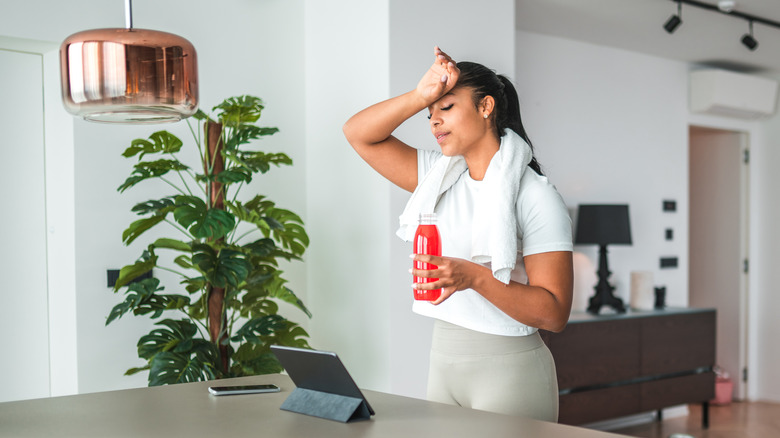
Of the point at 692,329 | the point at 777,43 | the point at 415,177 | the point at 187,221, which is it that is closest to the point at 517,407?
the point at 415,177

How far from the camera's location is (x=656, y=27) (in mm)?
4809

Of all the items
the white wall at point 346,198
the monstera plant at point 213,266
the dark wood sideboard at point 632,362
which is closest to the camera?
the monstera plant at point 213,266

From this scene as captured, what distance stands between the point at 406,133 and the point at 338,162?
431 millimetres

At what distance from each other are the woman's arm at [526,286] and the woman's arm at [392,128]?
1.53 ft

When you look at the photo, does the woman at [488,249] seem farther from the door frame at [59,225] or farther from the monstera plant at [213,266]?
the door frame at [59,225]

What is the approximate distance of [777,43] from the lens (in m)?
5.29

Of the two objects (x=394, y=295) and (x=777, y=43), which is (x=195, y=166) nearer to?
(x=394, y=295)

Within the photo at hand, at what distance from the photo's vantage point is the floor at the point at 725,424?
4.97m

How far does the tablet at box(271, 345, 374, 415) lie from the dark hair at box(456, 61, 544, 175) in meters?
0.79

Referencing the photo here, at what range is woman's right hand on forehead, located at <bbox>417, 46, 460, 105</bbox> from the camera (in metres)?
1.82

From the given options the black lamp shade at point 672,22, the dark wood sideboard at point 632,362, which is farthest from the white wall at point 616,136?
the black lamp shade at point 672,22

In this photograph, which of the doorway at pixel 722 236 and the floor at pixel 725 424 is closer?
the floor at pixel 725 424

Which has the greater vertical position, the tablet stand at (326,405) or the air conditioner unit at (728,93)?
the air conditioner unit at (728,93)

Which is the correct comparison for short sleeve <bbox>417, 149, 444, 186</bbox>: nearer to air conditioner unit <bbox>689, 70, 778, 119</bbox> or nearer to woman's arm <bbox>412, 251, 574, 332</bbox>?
woman's arm <bbox>412, 251, 574, 332</bbox>
